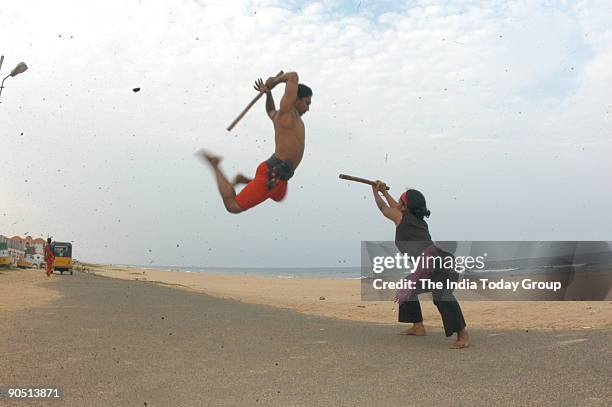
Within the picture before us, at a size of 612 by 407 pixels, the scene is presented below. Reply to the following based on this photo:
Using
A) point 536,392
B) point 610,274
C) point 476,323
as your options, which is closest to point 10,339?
point 536,392

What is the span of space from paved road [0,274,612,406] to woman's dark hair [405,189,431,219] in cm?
207

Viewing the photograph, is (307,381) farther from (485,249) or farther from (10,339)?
(485,249)

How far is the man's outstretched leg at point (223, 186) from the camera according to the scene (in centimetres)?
421

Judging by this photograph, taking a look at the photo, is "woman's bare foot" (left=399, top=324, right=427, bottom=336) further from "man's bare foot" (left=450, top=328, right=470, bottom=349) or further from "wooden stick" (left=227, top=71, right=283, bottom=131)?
"wooden stick" (left=227, top=71, right=283, bottom=131)

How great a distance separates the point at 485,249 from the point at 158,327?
14015 millimetres

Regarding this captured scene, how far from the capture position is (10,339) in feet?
26.8

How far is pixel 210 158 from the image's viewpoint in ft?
14.9

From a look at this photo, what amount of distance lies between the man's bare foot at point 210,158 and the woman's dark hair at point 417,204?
4486 mm

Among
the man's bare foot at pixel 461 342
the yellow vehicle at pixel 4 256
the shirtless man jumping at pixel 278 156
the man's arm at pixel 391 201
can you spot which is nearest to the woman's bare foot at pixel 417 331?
the man's bare foot at pixel 461 342

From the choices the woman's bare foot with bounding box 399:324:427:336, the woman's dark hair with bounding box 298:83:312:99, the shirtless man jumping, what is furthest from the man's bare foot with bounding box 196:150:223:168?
the woman's bare foot with bounding box 399:324:427:336

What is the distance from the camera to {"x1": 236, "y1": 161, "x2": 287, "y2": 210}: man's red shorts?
13.8 feet

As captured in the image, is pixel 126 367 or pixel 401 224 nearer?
pixel 126 367

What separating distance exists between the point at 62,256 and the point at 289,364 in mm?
34517

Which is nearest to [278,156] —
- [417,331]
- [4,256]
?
[417,331]
